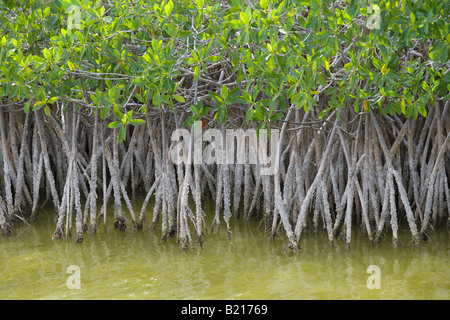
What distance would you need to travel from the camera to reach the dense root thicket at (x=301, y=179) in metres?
5.49

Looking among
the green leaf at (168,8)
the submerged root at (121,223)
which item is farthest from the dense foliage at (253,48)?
the submerged root at (121,223)

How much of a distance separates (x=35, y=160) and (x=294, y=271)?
3.23 meters

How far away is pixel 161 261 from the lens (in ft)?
17.4

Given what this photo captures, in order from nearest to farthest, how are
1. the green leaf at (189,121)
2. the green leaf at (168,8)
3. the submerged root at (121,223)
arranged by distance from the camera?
the green leaf at (168,8), the green leaf at (189,121), the submerged root at (121,223)

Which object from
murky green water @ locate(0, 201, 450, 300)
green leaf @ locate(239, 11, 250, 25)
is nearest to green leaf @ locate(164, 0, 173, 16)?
green leaf @ locate(239, 11, 250, 25)

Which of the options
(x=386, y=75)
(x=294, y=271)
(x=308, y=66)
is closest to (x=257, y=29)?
(x=308, y=66)

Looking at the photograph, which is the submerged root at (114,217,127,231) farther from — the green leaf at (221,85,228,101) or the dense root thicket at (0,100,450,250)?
the green leaf at (221,85,228,101)

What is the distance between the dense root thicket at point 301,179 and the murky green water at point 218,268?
0.52 feet

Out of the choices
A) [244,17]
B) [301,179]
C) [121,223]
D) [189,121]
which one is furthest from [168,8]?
[121,223]

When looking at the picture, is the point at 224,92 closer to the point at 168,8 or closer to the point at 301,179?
the point at 168,8

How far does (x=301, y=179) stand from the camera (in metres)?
5.84

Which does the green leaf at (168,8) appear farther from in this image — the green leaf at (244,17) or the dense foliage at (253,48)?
the green leaf at (244,17)
